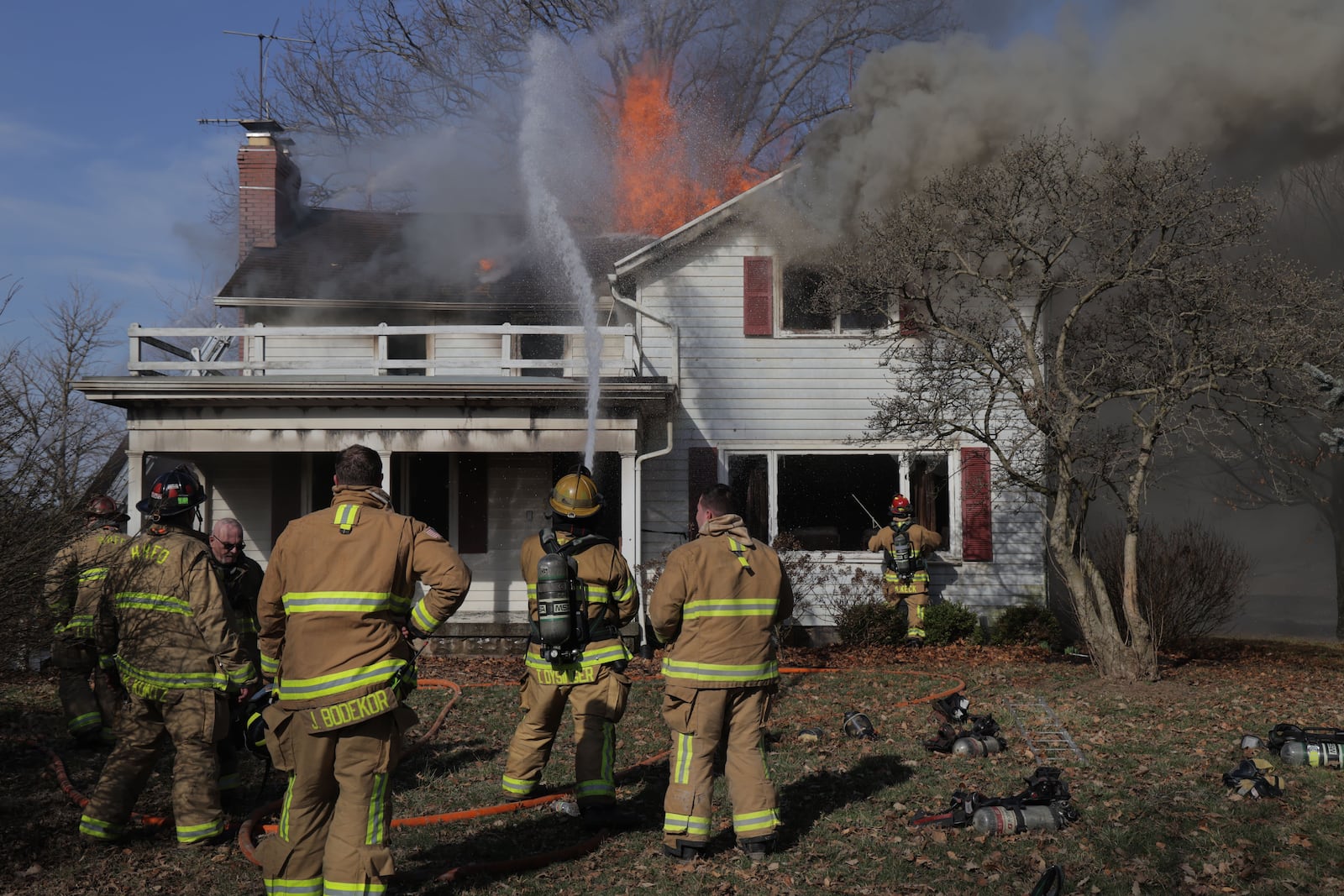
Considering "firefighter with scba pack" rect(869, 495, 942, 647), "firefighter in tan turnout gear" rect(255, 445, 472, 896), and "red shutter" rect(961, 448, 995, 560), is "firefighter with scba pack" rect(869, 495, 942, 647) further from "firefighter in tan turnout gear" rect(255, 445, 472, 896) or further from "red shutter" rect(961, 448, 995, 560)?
"firefighter in tan turnout gear" rect(255, 445, 472, 896)

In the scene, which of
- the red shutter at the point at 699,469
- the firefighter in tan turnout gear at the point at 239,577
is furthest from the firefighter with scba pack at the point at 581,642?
the red shutter at the point at 699,469

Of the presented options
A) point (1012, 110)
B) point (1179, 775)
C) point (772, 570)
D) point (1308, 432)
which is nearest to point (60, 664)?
point (772, 570)

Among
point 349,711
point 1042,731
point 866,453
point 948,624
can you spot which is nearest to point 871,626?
point 948,624

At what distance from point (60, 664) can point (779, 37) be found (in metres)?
19.2

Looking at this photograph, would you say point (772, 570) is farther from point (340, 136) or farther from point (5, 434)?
point (340, 136)

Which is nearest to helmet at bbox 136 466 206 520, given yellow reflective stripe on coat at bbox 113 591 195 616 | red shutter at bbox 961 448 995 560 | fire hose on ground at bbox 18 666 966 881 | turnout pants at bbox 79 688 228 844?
yellow reflective stripe on coat at bbox 113 591 195 616

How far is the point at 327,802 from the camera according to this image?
4.38m

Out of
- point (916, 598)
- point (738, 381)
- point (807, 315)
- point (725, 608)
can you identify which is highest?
A: point (807, 315)

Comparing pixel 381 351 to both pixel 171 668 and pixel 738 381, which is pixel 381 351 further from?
pixel 171 668

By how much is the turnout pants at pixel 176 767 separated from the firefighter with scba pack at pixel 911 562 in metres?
9.21

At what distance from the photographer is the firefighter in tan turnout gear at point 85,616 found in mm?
5996

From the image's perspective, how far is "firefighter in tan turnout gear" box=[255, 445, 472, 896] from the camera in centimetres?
424

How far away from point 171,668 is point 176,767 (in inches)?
19.4

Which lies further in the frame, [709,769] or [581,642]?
[581,642]
